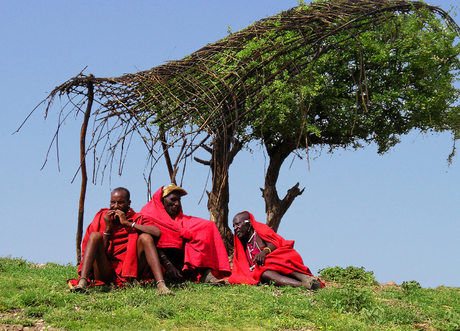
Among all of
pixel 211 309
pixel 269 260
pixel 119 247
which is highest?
pixel 269 260

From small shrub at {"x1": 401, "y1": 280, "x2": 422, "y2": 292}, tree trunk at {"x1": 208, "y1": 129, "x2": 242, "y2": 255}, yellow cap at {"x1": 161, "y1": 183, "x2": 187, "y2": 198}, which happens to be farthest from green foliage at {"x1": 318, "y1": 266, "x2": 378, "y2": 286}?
yellow cap at {"x1": 161, "y1": 183, "x2": 187, "y2": 198}

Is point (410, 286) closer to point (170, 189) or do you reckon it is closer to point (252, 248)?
point (252, 248)

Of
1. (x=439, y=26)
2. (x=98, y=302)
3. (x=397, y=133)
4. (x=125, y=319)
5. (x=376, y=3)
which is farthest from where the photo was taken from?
(x=397, y=133)

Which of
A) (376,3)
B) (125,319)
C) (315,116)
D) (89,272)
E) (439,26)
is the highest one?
(439,26)

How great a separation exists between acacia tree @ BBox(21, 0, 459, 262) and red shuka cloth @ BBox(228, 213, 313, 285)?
4.27 feet

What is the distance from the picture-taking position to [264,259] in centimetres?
840

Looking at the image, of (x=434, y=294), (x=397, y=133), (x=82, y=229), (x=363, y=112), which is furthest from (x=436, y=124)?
(x=82, y=229)

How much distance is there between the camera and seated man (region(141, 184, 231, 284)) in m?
7.95

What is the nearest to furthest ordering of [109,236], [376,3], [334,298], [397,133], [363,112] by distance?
[334,298], [109,236], [376,3], [363,112], [397,133]

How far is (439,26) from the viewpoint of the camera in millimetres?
12156

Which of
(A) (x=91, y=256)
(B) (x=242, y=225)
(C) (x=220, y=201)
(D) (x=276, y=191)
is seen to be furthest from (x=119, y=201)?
(D) (x=276, y=191)

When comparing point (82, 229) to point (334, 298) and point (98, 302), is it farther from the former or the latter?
point (334, 298)

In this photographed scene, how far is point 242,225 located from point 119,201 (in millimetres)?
2305

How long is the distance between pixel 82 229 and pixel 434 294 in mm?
7422
